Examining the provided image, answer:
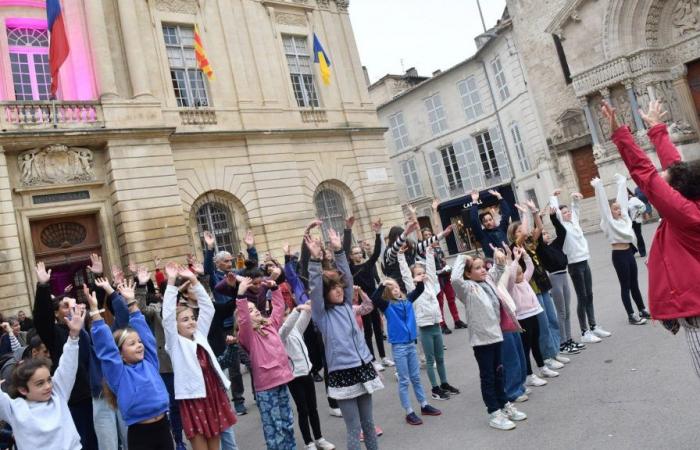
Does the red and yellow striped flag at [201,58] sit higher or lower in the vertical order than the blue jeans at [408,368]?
higher

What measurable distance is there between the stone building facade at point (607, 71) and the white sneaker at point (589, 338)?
16.5m

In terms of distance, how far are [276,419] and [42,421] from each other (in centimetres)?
194

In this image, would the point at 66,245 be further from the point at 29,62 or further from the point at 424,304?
the point at 424,304

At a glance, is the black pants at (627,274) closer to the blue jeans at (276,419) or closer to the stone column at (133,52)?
the blue jeans at (276,419)

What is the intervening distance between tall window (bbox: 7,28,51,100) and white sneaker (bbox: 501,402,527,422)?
46.0 ft

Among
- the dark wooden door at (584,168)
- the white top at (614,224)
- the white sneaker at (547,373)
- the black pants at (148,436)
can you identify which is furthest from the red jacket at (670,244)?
the dark wooden door at (584,168)

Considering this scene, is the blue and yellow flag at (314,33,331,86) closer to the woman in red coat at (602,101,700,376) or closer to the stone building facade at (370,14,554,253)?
the stone building facade at (370,14,554,253)

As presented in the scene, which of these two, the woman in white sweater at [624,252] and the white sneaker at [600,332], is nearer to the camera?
the white sneaker at [600,332]

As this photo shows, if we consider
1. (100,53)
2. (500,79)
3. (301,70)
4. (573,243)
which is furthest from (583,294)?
(500,79)

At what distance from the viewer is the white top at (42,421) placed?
3.37m

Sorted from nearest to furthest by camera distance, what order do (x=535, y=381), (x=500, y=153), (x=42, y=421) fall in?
(x=42, y=421)
(x=535, y=381)
(x=500, y=153)

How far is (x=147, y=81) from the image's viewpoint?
1425 cm

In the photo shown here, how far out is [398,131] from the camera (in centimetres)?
3484

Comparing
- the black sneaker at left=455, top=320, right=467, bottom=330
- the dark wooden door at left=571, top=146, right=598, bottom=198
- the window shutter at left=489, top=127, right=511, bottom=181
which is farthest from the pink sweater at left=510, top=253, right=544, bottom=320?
the window shutter at left=489, top=127, right=511, bottom=181
